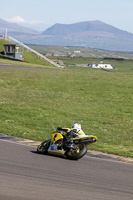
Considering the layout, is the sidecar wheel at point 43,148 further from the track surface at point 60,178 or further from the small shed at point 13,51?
the small shed at point 13,51

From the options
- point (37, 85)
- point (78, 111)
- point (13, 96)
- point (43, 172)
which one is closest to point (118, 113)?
point (78, 111)

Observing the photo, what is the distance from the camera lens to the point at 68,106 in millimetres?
27094

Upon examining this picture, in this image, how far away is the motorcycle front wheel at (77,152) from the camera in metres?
12.8

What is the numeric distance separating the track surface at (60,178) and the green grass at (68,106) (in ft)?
10.6

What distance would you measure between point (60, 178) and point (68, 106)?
16.9 meters

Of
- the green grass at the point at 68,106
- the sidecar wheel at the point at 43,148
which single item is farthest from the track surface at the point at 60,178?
the green grass at the point at 68,106

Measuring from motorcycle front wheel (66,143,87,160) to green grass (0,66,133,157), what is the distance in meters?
2.70

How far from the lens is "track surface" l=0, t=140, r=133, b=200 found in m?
8.83

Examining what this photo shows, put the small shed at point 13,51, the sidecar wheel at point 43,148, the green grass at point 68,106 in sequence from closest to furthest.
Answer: the sidecar wheel at point 43,148, the green grass at point 68,106, the small shed at point 13,51

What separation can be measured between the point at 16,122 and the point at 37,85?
Result: 1415cm

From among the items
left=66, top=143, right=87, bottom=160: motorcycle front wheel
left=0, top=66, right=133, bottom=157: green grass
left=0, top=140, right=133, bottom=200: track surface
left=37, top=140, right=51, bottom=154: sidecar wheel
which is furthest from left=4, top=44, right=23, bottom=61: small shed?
left=66, top=143, right=87, bottom=160: motorcycle front wheel

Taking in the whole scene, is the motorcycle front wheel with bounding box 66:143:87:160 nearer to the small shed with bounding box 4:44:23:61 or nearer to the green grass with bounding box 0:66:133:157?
the green grass with bounding box 0:66:133:157

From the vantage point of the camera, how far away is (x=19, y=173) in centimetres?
1041

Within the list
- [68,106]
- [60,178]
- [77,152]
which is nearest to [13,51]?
[68,106]
